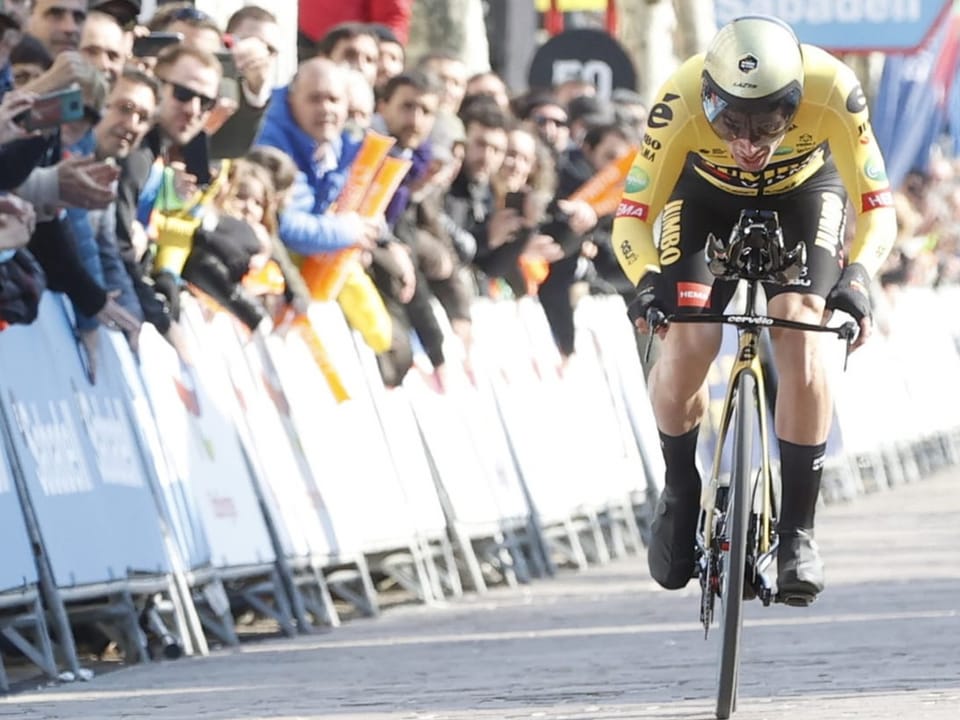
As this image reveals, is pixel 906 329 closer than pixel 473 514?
No

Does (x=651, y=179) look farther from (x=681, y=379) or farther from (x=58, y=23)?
(x=58, y=23)

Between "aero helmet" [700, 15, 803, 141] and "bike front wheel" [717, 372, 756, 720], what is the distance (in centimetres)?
81

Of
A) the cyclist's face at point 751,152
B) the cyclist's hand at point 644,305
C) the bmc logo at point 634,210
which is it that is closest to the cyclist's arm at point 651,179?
the bmc logo at point 634,210

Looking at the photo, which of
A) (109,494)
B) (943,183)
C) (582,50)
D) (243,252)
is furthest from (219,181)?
(943,183)

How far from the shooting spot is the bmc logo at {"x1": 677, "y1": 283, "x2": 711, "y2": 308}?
9.84 metres

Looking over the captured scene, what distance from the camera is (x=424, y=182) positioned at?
49.5ft

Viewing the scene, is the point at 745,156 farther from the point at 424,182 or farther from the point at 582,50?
the point at 582,50

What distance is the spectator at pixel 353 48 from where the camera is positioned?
1510 cm

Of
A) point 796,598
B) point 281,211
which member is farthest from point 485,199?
point 796,598

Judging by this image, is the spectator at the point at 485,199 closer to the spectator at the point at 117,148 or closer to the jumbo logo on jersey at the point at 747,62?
the spectator at the point at 117,148

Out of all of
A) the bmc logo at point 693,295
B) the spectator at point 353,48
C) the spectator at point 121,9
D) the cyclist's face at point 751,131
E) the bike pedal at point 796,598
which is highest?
the spectator at point 121,9

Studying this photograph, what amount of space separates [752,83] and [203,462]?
3997mm

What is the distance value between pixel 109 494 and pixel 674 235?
273 centimetres

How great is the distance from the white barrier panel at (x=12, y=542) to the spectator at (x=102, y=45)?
204 cm
